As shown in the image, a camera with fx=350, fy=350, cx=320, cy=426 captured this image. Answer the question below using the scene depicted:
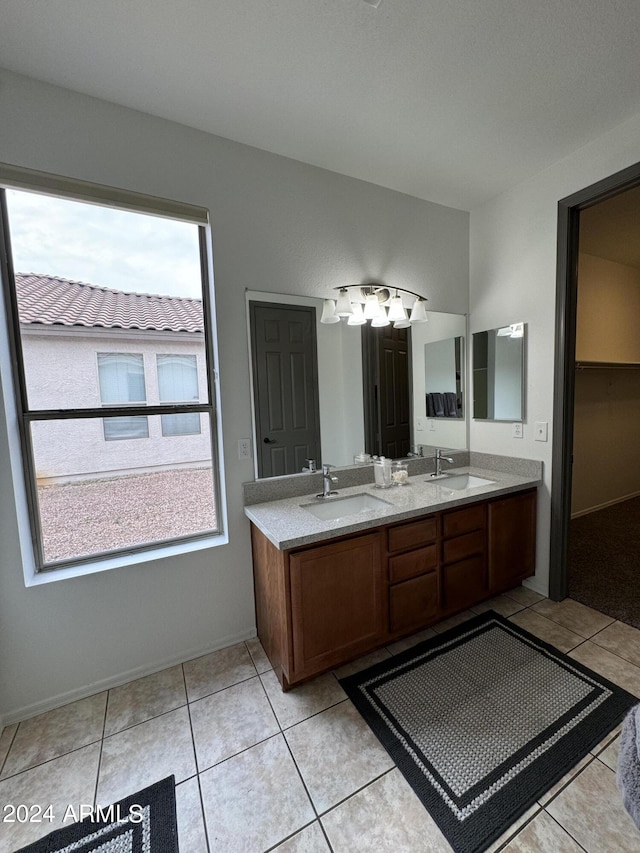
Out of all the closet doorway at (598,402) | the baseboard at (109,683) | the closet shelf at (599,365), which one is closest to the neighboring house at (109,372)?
the baseboard at (109,683)

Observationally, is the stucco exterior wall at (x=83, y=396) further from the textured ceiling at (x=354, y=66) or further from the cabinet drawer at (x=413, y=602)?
the cabinet drawer at (x=413, y=602)

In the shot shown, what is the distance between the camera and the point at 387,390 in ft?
8.15

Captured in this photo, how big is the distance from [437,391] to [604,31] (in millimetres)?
1874

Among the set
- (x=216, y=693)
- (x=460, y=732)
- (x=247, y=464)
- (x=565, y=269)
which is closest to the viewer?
(x=460, y=732)

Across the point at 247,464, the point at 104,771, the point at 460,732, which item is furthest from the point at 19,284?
the point at 460,732

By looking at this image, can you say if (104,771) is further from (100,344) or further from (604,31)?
(604,31)

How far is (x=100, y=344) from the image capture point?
1729mm

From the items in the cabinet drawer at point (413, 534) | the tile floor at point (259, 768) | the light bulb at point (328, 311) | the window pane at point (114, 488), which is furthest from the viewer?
the light bulb at point (328, 311)

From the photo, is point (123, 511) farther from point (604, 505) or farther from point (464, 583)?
point (604, 505)

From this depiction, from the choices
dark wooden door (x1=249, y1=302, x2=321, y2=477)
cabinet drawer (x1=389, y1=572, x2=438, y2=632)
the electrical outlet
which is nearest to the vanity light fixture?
dark wooden door (x1=249, y1=302, x2=321, y2=477)

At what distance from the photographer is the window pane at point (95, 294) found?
1.61 meters

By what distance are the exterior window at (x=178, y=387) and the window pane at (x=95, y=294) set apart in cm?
3

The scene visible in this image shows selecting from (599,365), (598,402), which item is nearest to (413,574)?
(599,365)

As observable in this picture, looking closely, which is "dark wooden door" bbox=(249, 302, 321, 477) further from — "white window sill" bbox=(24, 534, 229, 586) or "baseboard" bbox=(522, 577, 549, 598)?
"baseboard" bbox=(522, 577, 549, 598)
